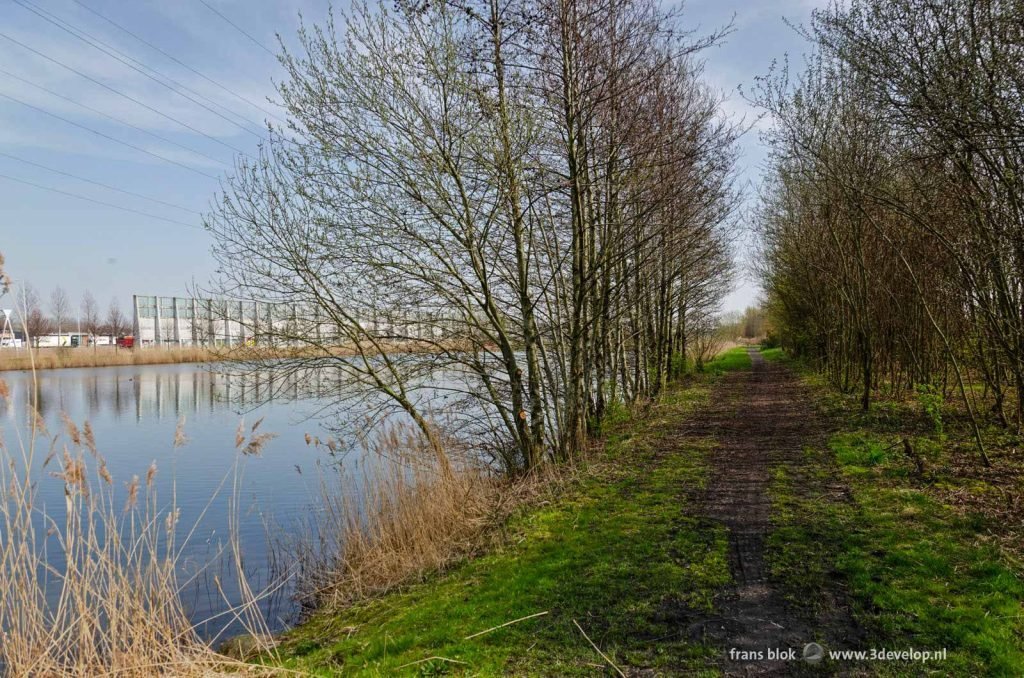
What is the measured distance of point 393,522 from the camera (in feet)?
25.0

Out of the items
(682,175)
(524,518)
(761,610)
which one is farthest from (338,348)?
(761,610)

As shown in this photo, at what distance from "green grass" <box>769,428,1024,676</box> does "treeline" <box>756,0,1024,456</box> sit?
2647 millimetres

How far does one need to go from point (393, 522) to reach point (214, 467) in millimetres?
5656

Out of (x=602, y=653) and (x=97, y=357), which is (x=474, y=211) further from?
(x=97, y=357)

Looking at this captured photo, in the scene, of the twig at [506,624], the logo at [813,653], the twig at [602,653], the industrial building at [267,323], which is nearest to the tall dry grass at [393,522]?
the industrial building at [267,323]

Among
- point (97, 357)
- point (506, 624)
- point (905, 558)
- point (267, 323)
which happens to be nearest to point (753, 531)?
point (905, 558)

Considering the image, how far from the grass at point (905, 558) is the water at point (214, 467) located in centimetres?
417

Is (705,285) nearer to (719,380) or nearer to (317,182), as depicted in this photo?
(719,380)

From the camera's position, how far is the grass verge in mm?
4055

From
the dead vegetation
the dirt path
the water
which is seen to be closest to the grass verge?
the dirt path

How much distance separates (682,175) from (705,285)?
386 inches

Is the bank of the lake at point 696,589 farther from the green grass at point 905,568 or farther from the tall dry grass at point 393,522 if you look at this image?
the tall dry grass at point 393,522

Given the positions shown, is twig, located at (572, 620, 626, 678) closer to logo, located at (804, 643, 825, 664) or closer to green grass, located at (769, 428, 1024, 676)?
logo, located at (804, 643, 825, 664)

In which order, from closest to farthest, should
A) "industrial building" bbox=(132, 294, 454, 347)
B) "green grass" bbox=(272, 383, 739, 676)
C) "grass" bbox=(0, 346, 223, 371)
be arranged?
"green grass" bbox=(272, 383, 739, 676), "industrial building" bbox=(132, 294, 454, 347), "grass" bbox=(0, 346, 223, 371)
